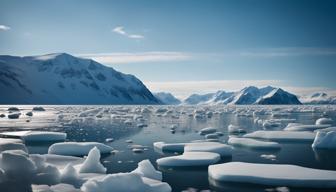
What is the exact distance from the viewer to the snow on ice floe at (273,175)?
10.5 metres

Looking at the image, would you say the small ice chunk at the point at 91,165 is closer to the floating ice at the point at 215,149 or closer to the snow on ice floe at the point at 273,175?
the snow on ice floe at the point at 273,175

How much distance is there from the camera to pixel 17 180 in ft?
37.1

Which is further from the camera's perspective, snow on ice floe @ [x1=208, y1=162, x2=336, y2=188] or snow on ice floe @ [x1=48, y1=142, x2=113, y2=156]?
snow on ice floe @ [x1=48, y1=142, x2=113, y2=156]

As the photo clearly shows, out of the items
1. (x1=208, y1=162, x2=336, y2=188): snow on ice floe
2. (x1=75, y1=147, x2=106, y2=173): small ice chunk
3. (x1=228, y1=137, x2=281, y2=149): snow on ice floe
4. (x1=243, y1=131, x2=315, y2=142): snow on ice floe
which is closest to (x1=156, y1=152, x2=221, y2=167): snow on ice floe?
(x1=208, y1=162, x2=336, y2=188): snow on ice floe

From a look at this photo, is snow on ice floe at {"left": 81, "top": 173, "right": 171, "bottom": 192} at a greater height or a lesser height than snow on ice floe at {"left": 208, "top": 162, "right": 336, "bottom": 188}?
greater

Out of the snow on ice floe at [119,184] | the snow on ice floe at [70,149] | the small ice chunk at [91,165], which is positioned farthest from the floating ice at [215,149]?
the snow on ice floe at [119,184]

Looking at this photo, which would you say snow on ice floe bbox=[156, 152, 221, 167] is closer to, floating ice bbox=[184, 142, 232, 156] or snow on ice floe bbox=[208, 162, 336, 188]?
snow on ice floe bbox=[208, 162, 336, 188]

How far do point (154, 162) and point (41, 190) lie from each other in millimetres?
5694

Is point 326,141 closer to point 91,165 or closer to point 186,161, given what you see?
point 186,161

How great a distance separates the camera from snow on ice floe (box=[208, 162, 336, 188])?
10.5 metres

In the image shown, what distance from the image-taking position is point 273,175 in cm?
1095

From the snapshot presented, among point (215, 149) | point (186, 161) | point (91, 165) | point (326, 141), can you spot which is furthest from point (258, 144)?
point (91, 165)

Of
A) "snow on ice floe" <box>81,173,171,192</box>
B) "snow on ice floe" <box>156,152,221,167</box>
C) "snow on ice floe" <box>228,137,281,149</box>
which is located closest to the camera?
"snow on ice floe" <box>81,173,171,192</box>

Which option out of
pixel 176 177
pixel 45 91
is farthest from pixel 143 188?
pixel 45 91
